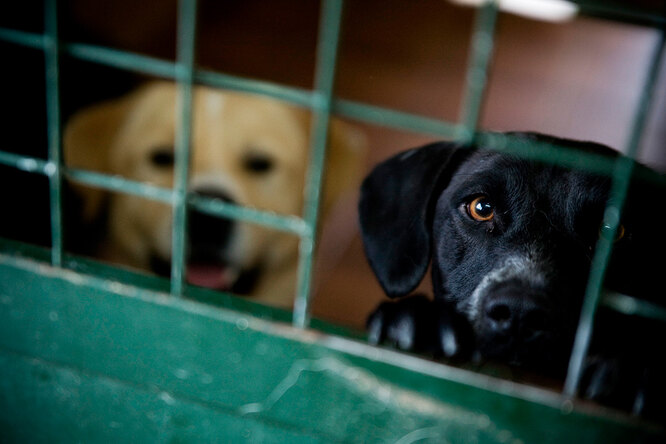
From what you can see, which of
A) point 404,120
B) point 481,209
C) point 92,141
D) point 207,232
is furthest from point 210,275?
point 404,120

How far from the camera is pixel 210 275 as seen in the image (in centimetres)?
224

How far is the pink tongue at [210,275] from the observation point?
2.22 meters

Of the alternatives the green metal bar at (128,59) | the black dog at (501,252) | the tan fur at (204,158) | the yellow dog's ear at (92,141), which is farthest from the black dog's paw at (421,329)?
the yellow dog's ear at (92,141)

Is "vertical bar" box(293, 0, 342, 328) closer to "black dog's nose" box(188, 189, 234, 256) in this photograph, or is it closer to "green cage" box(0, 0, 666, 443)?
"green cage" box(0, 0, 666, 443)

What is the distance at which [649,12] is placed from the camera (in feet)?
2.66

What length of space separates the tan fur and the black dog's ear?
2.43ft

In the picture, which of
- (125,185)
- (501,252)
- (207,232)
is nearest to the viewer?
(125,185)

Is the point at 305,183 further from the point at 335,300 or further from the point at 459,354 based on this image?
the point at 459,354

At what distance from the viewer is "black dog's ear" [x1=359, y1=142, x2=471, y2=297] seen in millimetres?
1401

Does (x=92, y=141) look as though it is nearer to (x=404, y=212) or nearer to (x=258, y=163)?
(x=258, y=163)

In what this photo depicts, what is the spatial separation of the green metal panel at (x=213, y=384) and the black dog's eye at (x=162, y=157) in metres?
1.10

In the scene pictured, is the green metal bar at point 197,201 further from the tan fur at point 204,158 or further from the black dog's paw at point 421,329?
the tan fur at point 204,158

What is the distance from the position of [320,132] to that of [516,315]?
0.51 m

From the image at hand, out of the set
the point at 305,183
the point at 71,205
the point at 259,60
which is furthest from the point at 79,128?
the point at 259,60
